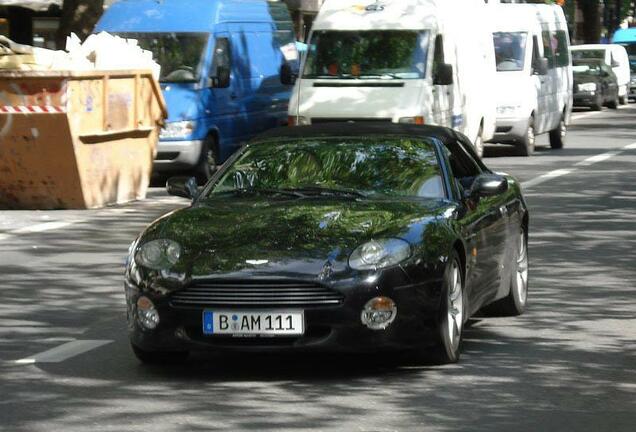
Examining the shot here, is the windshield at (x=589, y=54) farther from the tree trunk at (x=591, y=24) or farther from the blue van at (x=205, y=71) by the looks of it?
the blue van at (x=205, y=71)

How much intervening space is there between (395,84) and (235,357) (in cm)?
1415

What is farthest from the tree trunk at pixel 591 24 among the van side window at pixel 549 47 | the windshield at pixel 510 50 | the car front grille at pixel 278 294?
the car front grille at pixel 278 294

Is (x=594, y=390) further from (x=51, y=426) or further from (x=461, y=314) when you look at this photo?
(x=51, y=426)

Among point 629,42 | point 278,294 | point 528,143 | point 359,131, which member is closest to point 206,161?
point 528,143

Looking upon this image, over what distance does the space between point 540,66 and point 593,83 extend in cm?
1788

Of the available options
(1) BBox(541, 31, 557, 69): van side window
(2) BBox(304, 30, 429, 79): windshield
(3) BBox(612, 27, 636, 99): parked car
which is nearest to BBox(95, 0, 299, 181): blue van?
(2) BBox(304, 30, 429, 79): windshield

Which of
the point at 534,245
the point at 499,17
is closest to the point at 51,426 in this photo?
the point at 534,245

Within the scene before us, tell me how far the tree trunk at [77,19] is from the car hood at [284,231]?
18.2m

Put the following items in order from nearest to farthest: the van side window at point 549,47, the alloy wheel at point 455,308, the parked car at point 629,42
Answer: the alloy wheel at point 455,308 < the van side window at point 549,47 < the parked car at point 629,42

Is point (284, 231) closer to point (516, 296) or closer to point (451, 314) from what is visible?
point (451, 314)

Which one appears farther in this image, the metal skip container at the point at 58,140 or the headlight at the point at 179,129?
the headlight at the point at 179,129

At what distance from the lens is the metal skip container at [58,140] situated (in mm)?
19453

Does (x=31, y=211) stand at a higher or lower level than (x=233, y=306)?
lower

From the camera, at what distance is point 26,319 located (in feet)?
36.7
